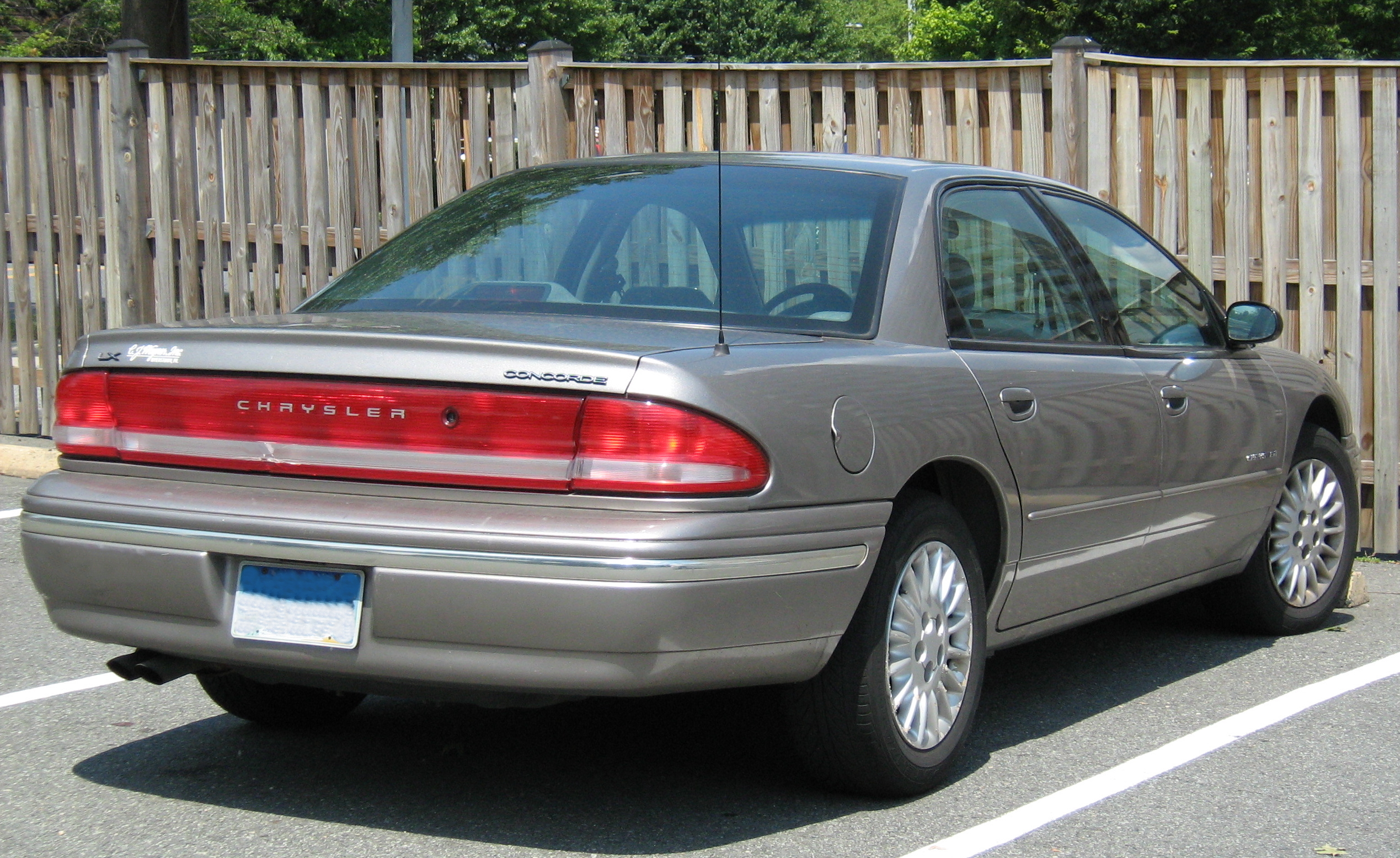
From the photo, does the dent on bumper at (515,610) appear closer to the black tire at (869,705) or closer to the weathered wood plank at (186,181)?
the black tire at (869,705)

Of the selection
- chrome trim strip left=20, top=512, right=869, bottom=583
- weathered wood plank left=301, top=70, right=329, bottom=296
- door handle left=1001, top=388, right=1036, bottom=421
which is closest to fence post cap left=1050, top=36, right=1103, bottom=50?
door handle left=1001, top=388, right=1036, bottom=421

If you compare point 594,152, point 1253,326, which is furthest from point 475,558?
point 594,152

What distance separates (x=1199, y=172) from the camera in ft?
23.6

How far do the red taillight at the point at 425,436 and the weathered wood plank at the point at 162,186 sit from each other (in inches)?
228

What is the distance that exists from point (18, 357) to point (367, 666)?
23.4ft

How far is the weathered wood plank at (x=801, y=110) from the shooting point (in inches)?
305

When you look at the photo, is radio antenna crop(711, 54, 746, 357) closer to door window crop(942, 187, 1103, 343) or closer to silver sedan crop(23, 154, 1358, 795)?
silver sedan crop(23, 154, 1358, 795)

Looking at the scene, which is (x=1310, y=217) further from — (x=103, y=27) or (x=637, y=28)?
(x=637, y=28)

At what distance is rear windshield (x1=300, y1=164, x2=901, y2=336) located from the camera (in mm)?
3904

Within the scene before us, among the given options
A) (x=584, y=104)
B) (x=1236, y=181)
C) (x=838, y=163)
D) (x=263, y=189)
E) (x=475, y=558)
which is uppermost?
(x=584, y=104)

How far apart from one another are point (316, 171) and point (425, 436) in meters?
5.71

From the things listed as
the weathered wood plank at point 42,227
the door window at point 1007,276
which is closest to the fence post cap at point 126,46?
the weathered wood plank at point 42,227

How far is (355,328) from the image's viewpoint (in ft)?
11.7

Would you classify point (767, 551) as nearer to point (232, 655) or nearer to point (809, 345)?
point (809, 345)
